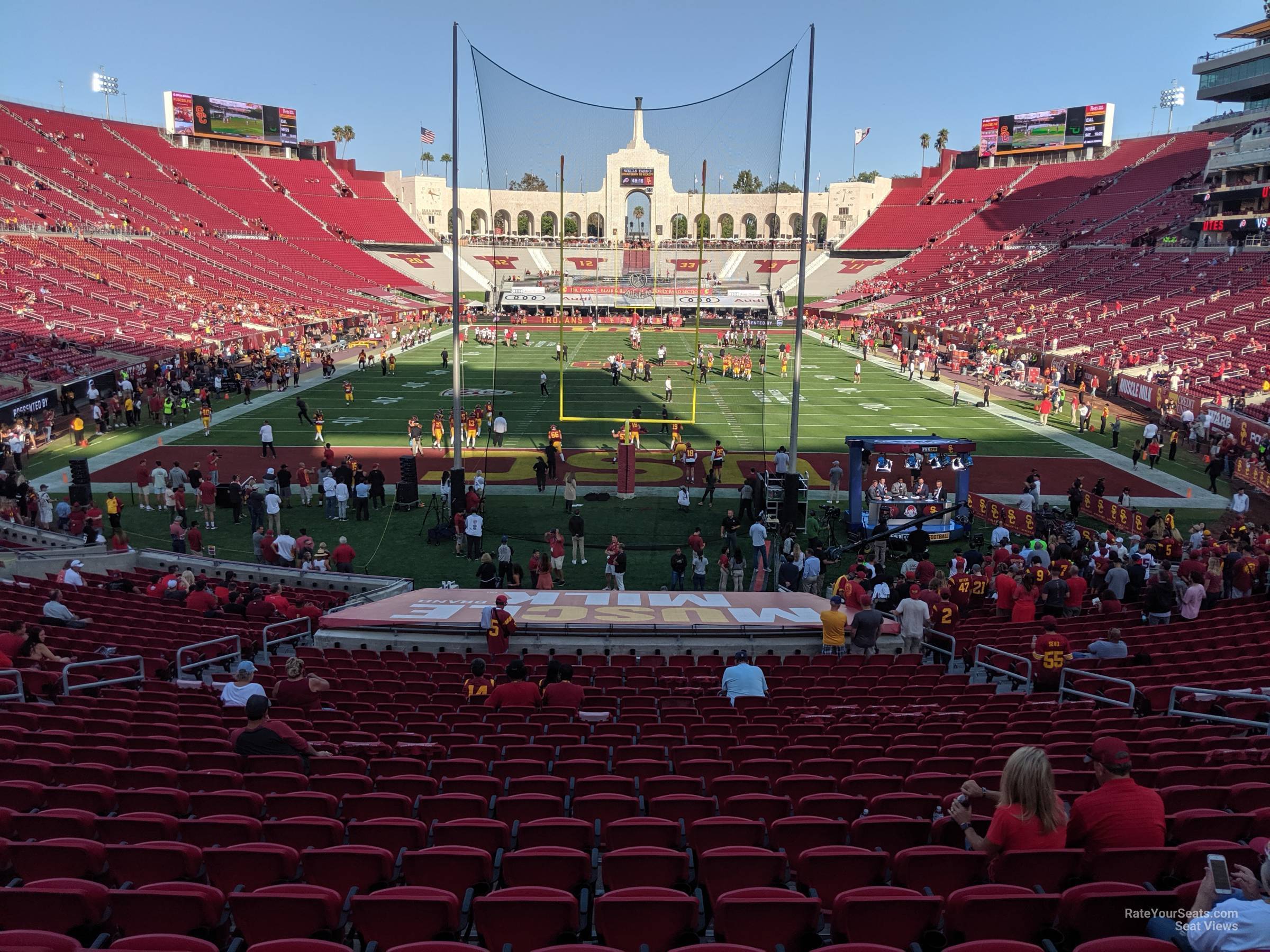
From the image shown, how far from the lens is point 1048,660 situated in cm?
955

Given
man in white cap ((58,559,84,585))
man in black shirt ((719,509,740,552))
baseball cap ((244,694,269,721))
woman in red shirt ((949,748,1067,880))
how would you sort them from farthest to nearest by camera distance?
man in black shirt ((719,509,740,552)) < man in white cap ((58,559,84,585)) < baseball cap ((244,694,269,721)) < woman in red shirt ((949,748,1067,880))

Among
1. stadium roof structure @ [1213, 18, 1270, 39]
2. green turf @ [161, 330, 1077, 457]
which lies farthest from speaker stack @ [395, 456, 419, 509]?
stadium roof structure @ [1213, 18, 1270, 39]

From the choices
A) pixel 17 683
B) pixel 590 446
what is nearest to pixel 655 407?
pixel 590 446

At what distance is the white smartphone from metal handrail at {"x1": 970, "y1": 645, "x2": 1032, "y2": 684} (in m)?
7.01

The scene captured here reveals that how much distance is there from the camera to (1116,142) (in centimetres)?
8500

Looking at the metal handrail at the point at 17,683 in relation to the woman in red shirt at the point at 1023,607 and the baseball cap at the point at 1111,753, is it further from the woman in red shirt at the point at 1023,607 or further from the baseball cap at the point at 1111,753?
the woman in red shirt at the point at 1023,607

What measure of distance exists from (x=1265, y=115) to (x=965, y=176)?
4295 centimetres

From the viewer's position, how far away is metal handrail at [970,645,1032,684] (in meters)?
10.2

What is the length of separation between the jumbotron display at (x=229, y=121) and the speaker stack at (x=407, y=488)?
3091 inches

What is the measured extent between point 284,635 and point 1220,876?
11.9 metres

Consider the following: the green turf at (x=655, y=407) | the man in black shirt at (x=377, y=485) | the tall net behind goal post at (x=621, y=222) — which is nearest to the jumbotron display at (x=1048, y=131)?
the tall net behind goal post at (x=621, y=222)

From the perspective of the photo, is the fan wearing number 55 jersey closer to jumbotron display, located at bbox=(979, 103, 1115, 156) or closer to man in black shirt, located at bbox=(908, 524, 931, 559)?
man in black shirt, located at bbox=(908, 524, 931, 559)

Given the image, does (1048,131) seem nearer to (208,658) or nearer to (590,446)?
(590,446)

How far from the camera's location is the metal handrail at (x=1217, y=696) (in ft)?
26.1
